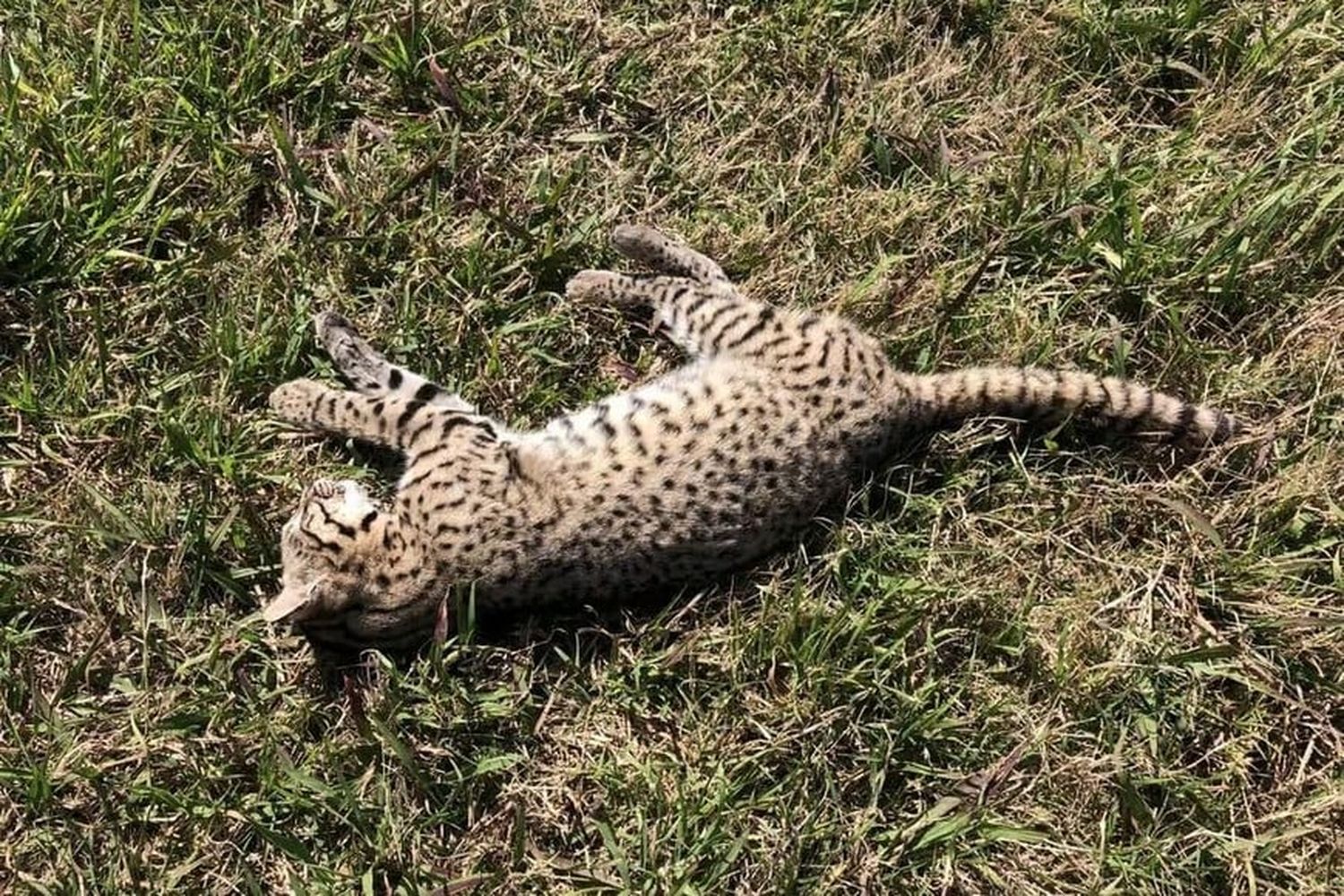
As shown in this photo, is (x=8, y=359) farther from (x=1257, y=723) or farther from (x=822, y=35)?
(x=1257, y=723)

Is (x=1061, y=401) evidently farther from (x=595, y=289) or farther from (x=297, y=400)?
(x=297, y=400)

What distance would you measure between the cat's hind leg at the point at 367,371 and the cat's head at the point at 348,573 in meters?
0.52

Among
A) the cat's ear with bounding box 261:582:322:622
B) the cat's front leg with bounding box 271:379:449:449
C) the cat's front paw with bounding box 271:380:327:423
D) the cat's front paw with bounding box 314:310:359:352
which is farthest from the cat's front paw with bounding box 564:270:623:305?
the cat's ear with bounding box 261:582:322:622

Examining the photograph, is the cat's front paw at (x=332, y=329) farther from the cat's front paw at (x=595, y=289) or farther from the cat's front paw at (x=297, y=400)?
the cat's front paw at (x=595, y=289)

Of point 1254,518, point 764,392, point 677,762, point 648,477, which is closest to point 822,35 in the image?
point 764,392

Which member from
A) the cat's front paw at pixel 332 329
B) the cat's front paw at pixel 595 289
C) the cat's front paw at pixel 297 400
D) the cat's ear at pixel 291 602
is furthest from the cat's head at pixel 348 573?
the cat's front paw at pixel 595 289

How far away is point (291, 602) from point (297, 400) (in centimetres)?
87

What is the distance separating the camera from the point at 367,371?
4906 millimetres

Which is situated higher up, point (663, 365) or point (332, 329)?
point (332, 329)

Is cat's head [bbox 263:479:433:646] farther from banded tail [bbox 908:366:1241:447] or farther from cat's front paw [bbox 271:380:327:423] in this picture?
banded tail [bbox 908:366:1241:447]

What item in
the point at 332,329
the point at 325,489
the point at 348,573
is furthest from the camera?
the point at 332,329

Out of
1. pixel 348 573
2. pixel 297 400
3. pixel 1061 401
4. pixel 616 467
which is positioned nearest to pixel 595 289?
pixel 616 467

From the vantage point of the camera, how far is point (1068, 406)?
16.0 ft

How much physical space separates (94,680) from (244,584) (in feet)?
2.13
